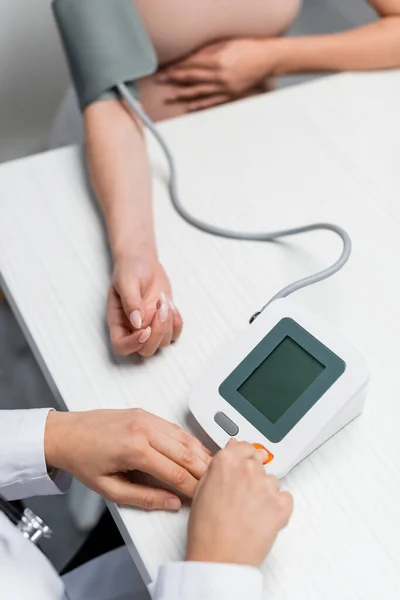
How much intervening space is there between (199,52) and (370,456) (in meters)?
0.54

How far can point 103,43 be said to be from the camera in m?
0.62

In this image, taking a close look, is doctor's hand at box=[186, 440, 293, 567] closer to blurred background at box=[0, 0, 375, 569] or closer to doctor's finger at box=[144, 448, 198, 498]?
doctor's finger at box=[144, 448, 198, 498]

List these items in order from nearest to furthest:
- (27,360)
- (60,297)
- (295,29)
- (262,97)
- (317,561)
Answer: (317,561) → (60,297) → (262,97) → (27,360) → (295,29)

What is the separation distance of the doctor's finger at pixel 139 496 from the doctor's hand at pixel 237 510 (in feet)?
0.07

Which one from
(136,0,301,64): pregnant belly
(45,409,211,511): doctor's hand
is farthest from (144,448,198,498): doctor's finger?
(136,0,301,64): pregnant belly

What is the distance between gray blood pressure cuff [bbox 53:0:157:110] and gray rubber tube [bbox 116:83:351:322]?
18 mm

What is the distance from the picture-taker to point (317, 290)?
55 centimetres

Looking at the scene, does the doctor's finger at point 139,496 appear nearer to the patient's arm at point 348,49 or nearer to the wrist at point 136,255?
the wrist at point 136,255

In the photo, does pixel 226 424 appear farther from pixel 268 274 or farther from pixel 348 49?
pixel 348 49

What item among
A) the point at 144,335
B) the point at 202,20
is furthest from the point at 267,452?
the point at 202,20

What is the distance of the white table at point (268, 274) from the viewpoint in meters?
0.43

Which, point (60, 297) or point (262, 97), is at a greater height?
point (262, 97)

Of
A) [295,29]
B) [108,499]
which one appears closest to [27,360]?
[108,499]

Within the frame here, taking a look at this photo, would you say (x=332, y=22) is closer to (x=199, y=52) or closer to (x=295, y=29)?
(x=295, y=29)
